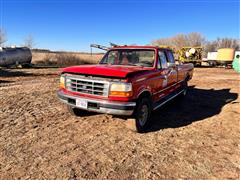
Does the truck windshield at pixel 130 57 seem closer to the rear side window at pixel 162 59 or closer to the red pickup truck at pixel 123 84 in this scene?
the red pickup truck at pixel 123 84

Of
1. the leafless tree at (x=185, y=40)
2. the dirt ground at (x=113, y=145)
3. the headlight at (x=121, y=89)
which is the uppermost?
→ the leafless tree at (x=185, y=40)

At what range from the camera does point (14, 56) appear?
21.7m

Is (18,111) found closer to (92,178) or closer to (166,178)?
(92,178)

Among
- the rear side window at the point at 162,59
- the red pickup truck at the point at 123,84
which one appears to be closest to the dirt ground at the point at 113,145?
the red pickup truck at the point at 123,84

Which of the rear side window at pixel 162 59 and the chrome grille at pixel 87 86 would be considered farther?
the rear side window at pixel 162 59

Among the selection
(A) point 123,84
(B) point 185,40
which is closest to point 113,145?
(A) point 123,84

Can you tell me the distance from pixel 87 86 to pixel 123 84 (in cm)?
84

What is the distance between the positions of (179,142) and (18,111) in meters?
4.39

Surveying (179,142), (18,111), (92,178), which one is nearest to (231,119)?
(179,142)

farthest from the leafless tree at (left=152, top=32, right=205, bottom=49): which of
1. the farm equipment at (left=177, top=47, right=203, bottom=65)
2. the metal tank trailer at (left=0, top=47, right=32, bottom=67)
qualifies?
the metal tank trailer at (left=0, top=47, right=32, bottom=67)

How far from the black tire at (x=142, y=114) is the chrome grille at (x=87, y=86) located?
2.57 ft

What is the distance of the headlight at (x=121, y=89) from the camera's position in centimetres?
424

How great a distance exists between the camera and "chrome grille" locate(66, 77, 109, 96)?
14.5 feet

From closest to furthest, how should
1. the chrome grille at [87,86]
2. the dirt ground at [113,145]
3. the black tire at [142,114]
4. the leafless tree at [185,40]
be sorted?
the dirt ground at [113,145]
the chrome grille at [87,86]
the black tire at [142,114]
the leafless tree at [185,40]
